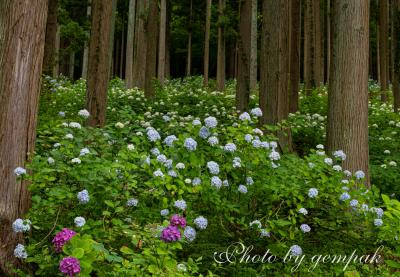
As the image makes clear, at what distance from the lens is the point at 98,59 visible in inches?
292

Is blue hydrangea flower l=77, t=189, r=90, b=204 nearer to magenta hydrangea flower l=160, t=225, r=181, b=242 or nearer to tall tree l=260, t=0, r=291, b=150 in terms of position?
magenta hydrangea flower l=160, t=225, r=181, b=242

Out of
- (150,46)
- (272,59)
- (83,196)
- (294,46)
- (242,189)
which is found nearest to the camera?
(83,196)

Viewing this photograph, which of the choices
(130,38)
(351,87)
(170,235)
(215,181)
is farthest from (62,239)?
(130,38)

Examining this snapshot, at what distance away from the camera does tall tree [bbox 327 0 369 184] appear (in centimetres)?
600

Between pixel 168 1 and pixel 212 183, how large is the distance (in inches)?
762

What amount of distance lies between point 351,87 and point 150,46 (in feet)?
30.2

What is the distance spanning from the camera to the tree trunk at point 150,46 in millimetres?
13930

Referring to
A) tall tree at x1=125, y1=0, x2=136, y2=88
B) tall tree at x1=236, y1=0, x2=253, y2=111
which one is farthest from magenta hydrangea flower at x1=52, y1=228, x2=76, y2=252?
tall tree at x1=125, y1=0, x2=136, y2=88

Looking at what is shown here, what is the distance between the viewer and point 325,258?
4.43 metres

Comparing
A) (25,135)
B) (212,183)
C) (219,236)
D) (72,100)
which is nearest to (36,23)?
(25,135)

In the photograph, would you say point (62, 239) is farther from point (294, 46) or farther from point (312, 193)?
point (294, 46)

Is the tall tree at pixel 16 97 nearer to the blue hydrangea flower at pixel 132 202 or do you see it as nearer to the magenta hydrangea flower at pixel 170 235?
the blue hydrangea flower at pixel 132 202

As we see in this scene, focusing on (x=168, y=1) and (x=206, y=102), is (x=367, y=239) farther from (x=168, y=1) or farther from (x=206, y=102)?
(x=168, y=1)

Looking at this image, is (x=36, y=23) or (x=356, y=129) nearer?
(x=36, y=23)
